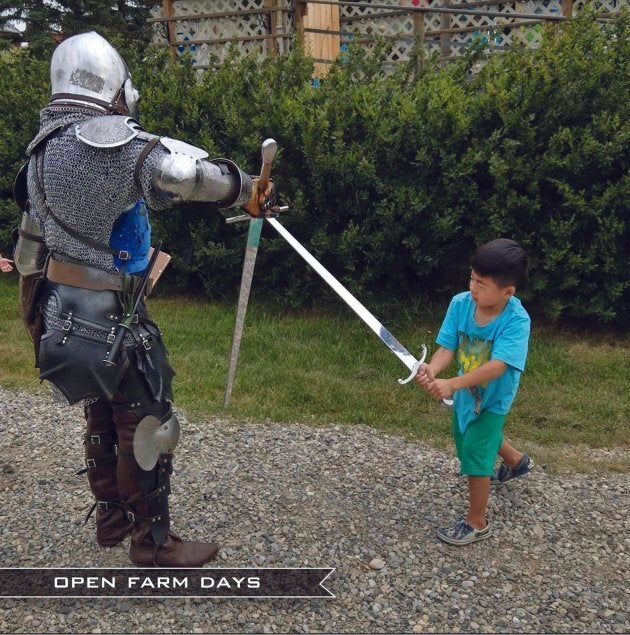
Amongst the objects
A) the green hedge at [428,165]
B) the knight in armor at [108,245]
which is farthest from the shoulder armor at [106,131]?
the green hedge at [428,165]

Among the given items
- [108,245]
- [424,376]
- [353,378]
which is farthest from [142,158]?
[353,378]

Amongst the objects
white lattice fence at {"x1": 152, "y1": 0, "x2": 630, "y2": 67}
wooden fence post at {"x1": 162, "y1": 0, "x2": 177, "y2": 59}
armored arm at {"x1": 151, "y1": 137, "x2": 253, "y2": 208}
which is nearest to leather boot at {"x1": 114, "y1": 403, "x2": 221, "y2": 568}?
armored arm at {"x1": 151, "y1": 137, "x2": 253, "y2": 208}

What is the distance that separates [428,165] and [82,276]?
350cm

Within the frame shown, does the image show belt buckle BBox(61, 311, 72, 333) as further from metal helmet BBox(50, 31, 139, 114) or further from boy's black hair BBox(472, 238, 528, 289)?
boy's black hair BBox(472, 238, 528, 289)

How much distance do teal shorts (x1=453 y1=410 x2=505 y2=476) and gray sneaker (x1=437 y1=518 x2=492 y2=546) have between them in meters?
0.26

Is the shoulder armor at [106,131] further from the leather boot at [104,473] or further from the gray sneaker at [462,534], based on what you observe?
the gray sneaker at [462,534]

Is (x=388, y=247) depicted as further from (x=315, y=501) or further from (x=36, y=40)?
(x=36, y=40)

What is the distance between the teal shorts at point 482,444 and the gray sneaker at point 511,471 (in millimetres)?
562

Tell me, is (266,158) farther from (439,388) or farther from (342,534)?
(342,534)

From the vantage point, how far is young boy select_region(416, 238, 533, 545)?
105 inches

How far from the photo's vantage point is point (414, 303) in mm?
6039

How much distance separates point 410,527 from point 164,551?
1.04 m

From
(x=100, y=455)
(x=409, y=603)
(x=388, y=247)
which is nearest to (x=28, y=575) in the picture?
(x=100, y=455)

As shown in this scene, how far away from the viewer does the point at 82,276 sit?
8.20 feet
